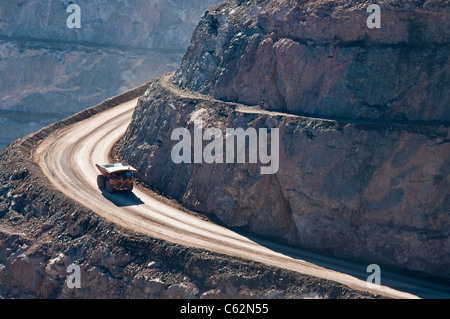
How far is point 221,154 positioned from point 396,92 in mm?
11183

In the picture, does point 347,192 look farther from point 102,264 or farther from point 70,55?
point 70,55

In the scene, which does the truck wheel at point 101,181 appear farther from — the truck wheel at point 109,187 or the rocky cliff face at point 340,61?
the rocky cliff face at point 340,61

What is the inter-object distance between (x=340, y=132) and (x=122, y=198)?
602 inches

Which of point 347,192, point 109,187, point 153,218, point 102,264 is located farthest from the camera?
point 109,187

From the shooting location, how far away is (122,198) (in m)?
39.3

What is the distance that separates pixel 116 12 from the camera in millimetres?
107562

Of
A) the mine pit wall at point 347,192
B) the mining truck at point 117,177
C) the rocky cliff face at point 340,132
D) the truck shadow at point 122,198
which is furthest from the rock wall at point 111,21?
the mine pit wall at point 347,192

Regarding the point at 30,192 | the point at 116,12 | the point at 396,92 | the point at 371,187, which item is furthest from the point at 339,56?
the point at 116,12

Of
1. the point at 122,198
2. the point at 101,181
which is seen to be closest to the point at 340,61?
the point at 122,198

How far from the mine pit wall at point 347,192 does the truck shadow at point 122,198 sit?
12.3 feet

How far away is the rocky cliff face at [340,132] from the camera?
101 feet

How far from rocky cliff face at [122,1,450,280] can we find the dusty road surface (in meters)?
1.24

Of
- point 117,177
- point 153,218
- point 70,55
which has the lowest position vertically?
point 153,218

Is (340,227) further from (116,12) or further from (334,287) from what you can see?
(116,12)
